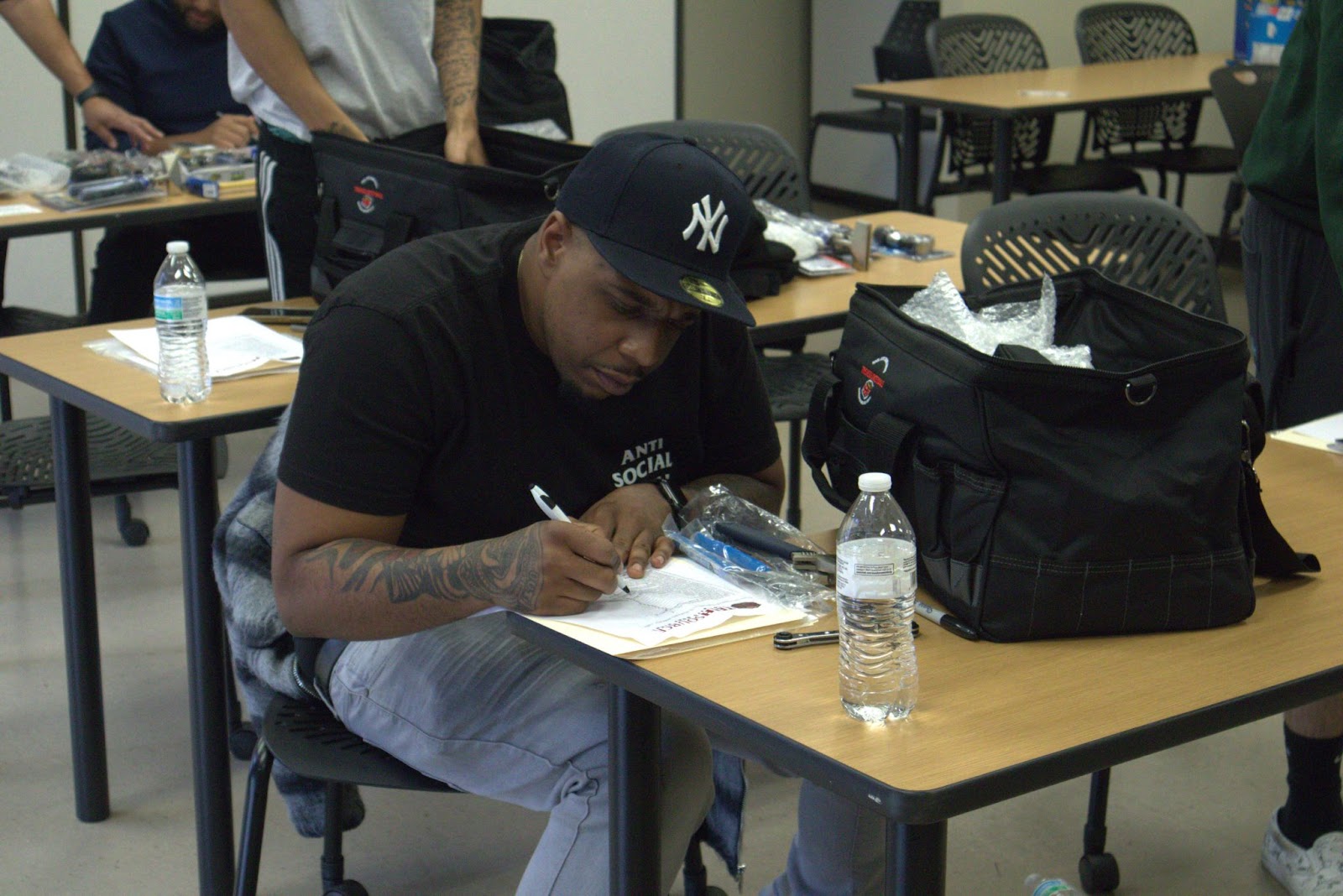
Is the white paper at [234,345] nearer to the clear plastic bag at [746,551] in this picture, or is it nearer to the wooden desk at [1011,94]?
the clear plastic bag at [746,551]

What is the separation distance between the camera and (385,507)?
158cm

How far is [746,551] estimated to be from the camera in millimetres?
1646

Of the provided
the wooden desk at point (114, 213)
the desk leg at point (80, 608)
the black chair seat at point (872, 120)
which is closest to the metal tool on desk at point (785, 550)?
the desk leg at point (80, 608)

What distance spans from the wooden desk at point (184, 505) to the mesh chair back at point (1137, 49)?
4.58 m

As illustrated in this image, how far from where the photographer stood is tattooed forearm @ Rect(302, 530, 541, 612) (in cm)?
150

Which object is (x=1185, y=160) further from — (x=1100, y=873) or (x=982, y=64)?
(x=1100, y=873)

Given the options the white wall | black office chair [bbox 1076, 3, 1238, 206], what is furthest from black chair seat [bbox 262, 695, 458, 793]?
the white wall

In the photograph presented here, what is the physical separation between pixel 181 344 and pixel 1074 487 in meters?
1.31

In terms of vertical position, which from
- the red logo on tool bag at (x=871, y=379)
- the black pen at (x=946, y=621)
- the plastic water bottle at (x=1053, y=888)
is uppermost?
the red logo on tool bag at (x=871, y=379)

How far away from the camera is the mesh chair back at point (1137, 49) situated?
20.0 feet

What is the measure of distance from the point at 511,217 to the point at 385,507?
930 millimetres

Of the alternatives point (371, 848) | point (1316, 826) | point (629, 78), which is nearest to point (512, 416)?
point (371, 848)

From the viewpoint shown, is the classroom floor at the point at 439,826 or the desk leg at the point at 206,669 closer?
the desk leg at the point at 206,669

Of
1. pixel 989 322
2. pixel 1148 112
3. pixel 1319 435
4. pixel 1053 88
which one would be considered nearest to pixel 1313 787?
pixel 1319 435
